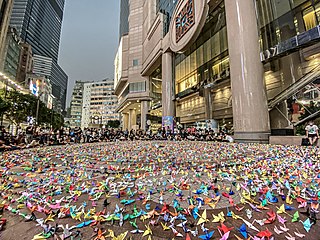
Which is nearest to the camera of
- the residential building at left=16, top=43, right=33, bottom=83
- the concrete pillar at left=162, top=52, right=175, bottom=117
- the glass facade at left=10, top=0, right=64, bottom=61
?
the concrete pillar at left=162, top=52, right=175, bottom=117

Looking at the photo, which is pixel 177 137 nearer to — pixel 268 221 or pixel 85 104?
pixel 268 221

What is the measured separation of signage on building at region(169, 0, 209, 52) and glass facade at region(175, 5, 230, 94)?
2.80 metres

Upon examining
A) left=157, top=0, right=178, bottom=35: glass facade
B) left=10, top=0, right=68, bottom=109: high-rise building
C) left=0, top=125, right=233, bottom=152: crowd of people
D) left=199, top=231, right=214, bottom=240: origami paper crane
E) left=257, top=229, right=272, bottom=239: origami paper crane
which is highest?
left=10, top=0, right=68, bottom=109: high-rise building

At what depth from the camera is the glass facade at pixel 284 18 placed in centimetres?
1311

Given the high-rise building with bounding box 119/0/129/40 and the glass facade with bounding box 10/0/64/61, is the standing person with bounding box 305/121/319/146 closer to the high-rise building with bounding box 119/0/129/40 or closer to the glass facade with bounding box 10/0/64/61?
the high-rise building with bounding box 119/0/129/40

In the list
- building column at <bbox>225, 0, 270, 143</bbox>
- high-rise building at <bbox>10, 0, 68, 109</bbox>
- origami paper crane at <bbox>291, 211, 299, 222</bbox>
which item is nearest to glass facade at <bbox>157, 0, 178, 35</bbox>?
building column at <bbox>225, 0, 270, 143</bbox>

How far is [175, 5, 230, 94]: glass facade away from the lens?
19533 mm

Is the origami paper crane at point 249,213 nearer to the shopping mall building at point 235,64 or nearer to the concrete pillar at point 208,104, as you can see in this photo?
the shopping mall building at point 235,64

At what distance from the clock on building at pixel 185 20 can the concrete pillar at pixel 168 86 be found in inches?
159

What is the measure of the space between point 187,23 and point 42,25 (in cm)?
15891

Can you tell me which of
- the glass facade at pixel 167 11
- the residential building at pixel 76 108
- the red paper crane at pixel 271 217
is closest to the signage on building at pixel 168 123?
the glass facade at pixel 167 11

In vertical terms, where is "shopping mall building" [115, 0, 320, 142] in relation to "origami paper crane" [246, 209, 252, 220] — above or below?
above

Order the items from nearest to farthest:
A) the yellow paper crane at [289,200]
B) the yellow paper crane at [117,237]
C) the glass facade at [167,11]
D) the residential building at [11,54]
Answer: the yellow paper crane at [117,237]
the yellow paper crane at [289,200]
the glass facade at [167,11]
the residential building at [11,54]

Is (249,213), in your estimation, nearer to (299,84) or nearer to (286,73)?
(299,84)
